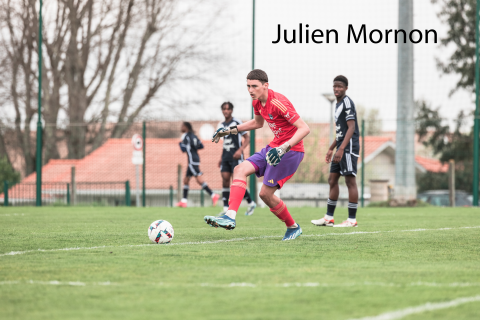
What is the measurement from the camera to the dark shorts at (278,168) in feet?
21.6

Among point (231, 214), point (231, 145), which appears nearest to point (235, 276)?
point (231, 214)

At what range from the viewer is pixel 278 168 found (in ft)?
21.7

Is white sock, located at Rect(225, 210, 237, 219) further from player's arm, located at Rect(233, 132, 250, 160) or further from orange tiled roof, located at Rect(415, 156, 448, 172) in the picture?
orange tiled roof, located at Rect(415, 156, 448, 172)

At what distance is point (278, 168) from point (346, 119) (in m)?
2.30

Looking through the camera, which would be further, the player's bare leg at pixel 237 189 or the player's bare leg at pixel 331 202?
the player's bare leg at pixel 331 202

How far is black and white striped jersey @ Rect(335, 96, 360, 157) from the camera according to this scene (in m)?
8.55

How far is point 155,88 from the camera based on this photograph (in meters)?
29.2

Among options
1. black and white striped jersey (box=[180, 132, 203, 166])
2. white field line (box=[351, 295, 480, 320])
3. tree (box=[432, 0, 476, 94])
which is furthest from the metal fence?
white field line (box=[351, 295, 480, 320])

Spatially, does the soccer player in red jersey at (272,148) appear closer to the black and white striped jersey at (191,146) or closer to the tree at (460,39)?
the black and white striped jersey at (191,146)

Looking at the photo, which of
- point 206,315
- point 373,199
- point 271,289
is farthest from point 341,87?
point 373,199

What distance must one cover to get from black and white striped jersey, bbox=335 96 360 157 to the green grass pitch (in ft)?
5.91

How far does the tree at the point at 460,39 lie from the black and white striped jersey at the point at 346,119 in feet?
79.9

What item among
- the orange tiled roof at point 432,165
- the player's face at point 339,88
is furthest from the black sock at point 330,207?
the orange tiled roof at point 432,165

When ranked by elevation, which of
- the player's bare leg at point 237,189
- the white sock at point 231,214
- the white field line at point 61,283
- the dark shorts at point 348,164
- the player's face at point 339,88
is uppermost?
the player's face at point 339,88
